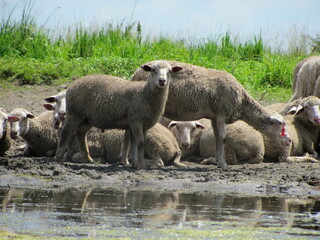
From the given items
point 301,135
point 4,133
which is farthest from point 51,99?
point 301,135

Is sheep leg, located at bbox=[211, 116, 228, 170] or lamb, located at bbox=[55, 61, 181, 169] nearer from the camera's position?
lamb, located at bbox=[55, 61, 181, 169]

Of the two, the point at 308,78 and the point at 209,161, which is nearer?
the point at 209,161

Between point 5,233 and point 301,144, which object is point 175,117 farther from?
point 5,233

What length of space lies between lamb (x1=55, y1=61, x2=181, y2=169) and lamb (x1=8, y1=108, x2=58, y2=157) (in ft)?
4.43

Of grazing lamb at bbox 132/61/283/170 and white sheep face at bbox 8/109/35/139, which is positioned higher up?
grazing lamb at bbox 132/61/283/170

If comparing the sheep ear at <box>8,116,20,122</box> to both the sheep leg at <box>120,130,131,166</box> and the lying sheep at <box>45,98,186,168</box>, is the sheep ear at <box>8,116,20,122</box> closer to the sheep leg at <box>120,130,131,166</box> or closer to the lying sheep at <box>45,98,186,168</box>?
the lying sheep at <box>45,98,186,168</box>

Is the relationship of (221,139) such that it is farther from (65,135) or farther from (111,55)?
(111,55)

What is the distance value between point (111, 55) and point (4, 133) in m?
6.66

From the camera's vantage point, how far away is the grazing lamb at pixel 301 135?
13.7 meters

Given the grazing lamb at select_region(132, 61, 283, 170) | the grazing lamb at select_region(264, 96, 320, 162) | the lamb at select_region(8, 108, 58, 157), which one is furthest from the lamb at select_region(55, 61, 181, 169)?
the grazing lamb at select_region(264, 96, 320, 162)

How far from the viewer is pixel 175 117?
41.9 feet

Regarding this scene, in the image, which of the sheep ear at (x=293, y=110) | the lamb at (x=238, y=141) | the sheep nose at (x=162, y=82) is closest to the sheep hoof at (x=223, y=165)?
the lamb at (x=238, y=141)

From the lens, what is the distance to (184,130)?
1352cm

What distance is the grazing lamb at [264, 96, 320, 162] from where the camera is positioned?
13.7m
